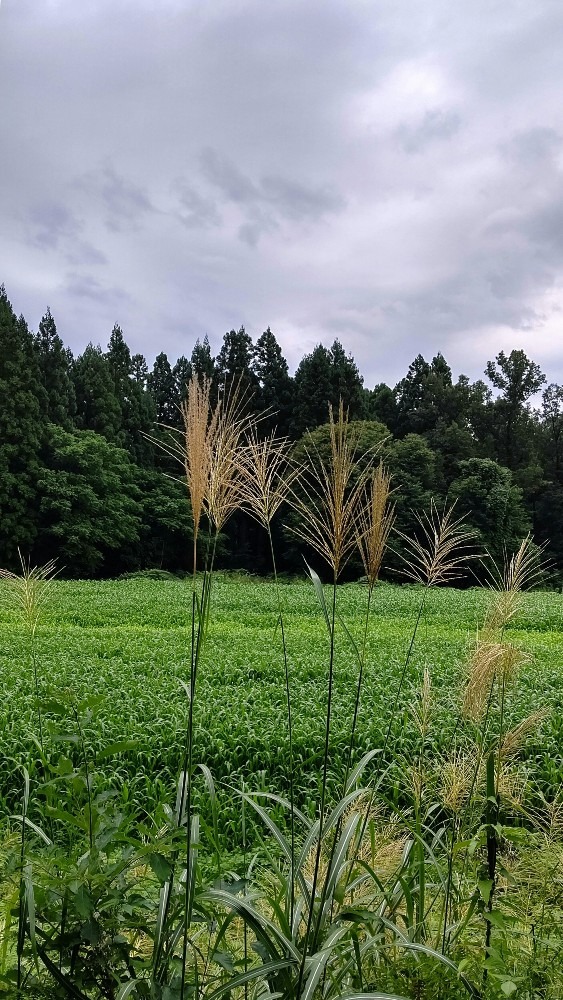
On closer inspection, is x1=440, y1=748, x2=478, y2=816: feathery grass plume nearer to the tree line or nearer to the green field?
the green field

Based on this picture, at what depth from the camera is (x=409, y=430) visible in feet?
112

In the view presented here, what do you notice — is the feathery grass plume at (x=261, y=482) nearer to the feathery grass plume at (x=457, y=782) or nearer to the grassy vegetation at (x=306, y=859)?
the grassy vegetation at (x=306, y=859)

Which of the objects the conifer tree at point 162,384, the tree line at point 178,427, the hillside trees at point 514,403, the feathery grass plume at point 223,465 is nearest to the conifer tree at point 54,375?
the tree line at point 178,427

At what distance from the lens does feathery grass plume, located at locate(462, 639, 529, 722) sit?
1.61 m

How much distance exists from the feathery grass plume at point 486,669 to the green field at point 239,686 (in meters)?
0.23

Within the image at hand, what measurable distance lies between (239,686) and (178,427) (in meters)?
14.4

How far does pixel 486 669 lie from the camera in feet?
5.26

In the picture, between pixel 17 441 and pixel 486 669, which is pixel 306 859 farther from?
pixel 17 441

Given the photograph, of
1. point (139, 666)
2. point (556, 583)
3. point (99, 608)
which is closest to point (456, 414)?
point (556, 583)

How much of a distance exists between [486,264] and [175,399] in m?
26.5

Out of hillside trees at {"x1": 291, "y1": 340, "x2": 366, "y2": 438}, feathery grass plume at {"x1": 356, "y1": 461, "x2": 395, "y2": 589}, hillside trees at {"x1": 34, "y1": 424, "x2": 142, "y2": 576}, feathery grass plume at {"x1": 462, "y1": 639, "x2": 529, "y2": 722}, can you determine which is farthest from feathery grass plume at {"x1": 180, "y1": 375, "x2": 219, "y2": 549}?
hillside trees at {"x1": 291, "y1": 340, "x2": 366, "y2": 438}

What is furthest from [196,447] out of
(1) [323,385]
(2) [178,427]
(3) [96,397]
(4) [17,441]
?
(1) [323,385]

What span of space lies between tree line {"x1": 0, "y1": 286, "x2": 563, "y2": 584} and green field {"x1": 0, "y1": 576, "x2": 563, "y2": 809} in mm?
7229

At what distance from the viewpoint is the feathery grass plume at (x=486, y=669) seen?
161cm
